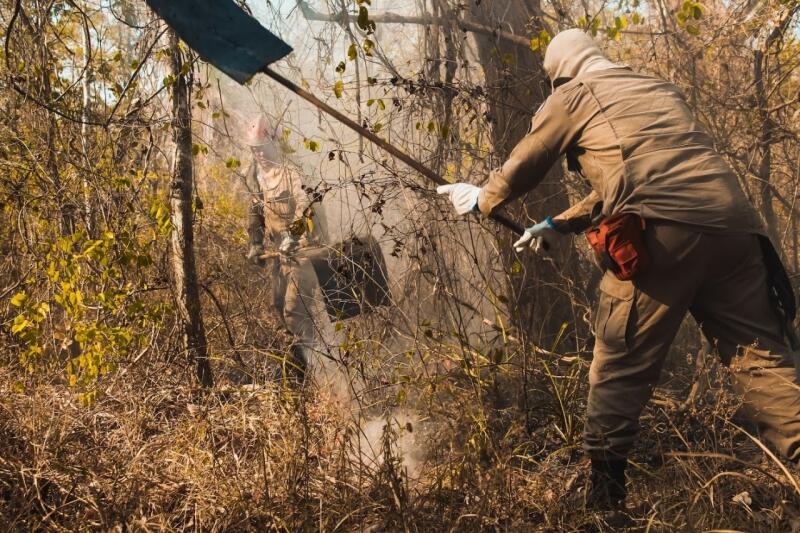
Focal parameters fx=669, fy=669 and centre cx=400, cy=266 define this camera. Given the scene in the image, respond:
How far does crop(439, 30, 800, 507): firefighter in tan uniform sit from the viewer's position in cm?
232

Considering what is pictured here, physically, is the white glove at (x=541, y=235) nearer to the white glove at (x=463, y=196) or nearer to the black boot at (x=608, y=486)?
the white glove at (x=463, y=196)

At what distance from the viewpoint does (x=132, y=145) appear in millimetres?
3748

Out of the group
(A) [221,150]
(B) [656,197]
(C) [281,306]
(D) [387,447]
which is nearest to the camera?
(B) [656,197]

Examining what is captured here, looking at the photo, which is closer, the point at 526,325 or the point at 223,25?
A: the point at 223,25

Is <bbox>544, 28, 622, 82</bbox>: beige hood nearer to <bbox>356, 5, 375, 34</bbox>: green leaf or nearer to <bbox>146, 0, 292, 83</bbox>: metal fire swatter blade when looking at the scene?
<bbox>356, 5, 375, 34</bbox>: green leaf

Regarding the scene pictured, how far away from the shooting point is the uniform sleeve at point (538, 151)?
253 centimetres

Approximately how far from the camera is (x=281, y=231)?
18.8 feet

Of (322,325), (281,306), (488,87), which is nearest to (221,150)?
(281,306)

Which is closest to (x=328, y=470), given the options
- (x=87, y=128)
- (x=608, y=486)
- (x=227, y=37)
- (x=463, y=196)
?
(x=608, y=486)

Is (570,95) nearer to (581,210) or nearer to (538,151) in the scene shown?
(538,151)

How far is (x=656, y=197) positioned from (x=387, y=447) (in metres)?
1.34

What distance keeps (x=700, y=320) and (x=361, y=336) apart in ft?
5.61

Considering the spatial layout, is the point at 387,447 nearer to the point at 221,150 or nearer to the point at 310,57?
the point at 310,57

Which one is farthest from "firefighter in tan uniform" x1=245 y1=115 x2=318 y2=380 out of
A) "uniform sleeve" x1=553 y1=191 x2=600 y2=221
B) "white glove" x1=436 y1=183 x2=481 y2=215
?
"uniform sleeve" x1=553 y1=191 x2=600 y2=221
